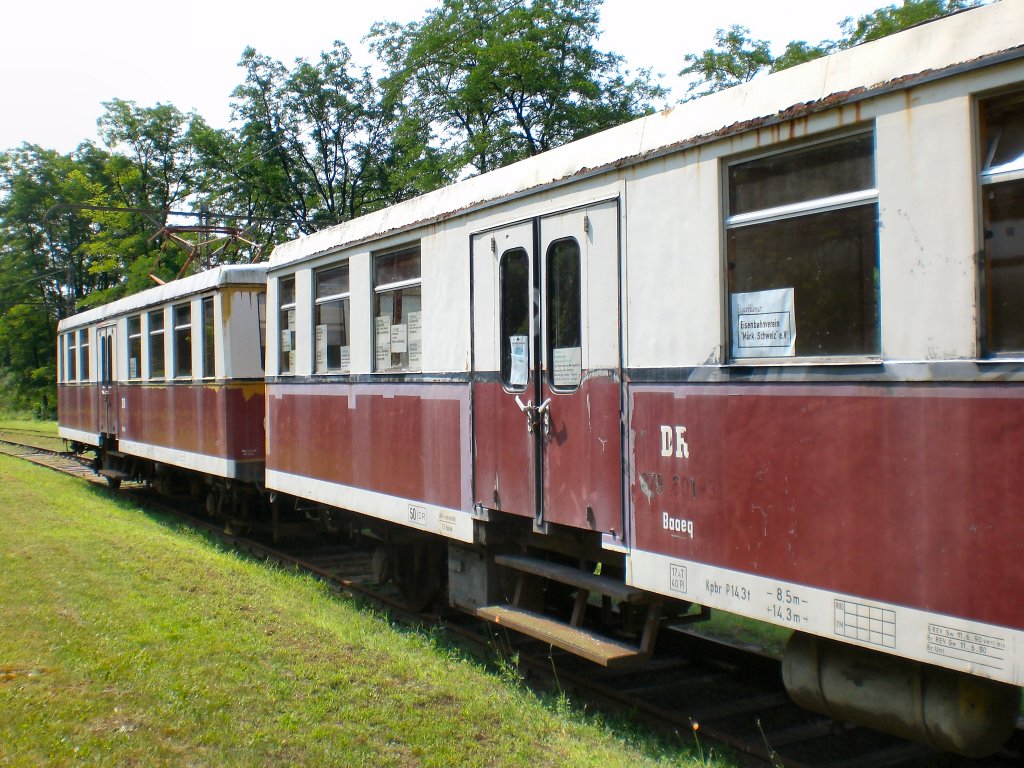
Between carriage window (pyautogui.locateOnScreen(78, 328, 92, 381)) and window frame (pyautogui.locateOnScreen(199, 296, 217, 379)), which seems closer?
window frame (pyautogui.locateOnScreen(199, 296, 217, 379))

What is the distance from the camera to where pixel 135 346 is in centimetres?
1580

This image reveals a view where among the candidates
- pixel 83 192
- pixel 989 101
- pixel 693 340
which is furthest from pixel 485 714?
pixel 83 192

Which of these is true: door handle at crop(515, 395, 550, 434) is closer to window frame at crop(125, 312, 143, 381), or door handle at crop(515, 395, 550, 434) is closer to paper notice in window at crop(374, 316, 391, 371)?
paper notice in window at crop(374, 316, 391, 371)

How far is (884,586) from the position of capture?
13.0 feet

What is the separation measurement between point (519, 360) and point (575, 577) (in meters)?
1.41

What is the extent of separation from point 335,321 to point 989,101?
616 centimetres

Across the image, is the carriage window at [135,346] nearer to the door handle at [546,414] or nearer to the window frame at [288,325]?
the window frame at [288,325]

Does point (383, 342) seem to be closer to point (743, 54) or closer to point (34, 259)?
point (743, 54)

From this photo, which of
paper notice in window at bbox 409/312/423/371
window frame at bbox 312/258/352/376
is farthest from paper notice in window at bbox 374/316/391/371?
window frame at bbox 312/258/352/376

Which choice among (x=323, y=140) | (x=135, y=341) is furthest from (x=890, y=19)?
(x=135, y=341)

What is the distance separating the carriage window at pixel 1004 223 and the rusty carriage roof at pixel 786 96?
232 millimetres

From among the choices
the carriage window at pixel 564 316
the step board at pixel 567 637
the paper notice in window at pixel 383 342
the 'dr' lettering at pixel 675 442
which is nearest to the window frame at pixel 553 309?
the carriage window at pixel 564 316

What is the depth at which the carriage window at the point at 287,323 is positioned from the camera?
981 cm

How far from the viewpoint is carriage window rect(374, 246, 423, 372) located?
24.9 ft
